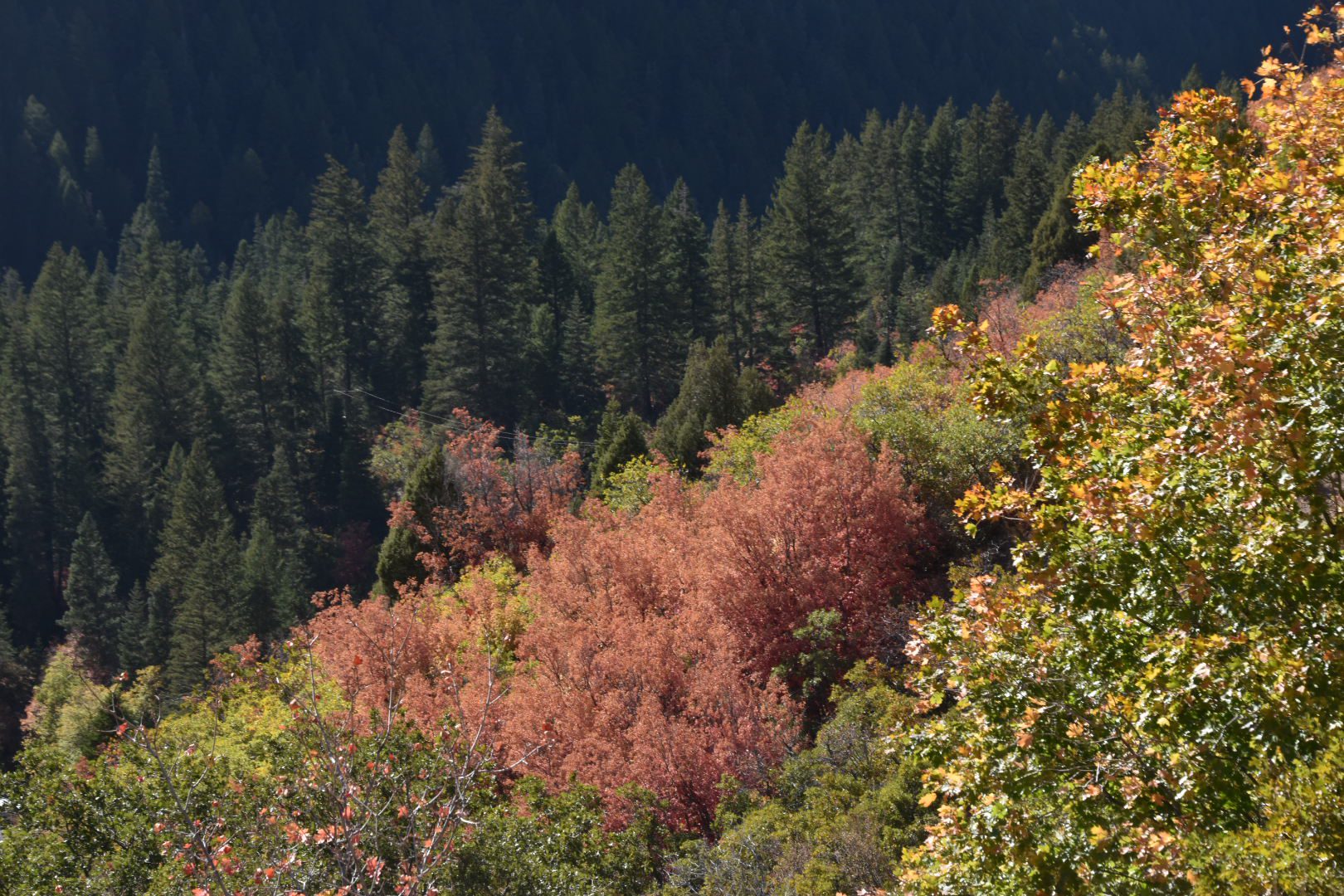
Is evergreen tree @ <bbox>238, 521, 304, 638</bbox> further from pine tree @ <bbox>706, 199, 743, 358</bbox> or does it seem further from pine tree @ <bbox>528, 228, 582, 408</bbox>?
pine tree @ <bbox>706, 199, 743, 358</bbox>

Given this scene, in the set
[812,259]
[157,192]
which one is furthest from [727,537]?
[157,192]

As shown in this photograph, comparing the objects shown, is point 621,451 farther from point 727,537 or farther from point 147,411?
point 147,411

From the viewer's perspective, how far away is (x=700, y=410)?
128 feet

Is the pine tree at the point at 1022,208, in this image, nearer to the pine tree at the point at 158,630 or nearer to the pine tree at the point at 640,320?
the pine tree at the point at 640,320

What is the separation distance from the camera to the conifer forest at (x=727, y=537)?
21.8 feet

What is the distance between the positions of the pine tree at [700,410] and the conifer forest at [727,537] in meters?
0.26

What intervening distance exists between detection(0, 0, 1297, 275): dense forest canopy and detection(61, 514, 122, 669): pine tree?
89.6m

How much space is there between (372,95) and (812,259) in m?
133

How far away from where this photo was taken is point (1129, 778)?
6.71 meters

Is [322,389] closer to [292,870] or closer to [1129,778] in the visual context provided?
[292,870]

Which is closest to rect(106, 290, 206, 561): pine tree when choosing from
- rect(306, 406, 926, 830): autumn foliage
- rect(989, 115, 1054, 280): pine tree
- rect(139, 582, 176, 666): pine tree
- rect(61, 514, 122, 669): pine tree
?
rect(61, 514, 122, 669): pine tree

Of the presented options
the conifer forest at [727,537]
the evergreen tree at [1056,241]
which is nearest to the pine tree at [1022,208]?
the conifer forest at [727,537]

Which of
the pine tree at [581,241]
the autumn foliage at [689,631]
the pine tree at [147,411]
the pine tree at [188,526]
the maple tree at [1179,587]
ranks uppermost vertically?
the pine tree at [581,241]

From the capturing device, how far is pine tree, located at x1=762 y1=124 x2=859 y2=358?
58656 millimetres
